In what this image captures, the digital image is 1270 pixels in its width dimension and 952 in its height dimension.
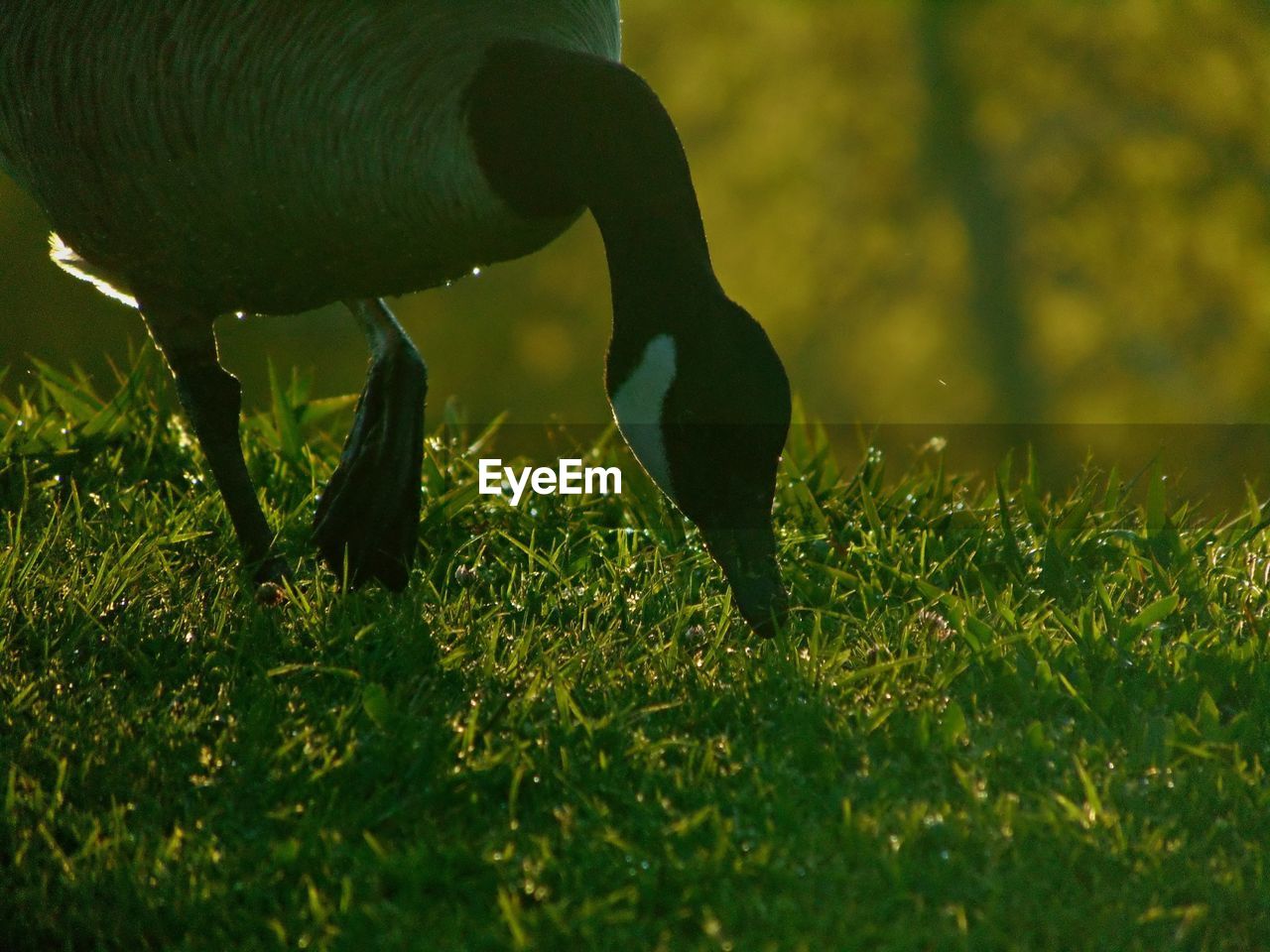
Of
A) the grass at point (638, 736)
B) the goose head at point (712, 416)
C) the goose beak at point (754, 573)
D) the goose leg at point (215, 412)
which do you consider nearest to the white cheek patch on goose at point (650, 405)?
the goose head at point (712, 416)

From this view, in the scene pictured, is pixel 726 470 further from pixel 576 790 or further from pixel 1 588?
pixel 1 588

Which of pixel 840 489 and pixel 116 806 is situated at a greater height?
pixel 840 489

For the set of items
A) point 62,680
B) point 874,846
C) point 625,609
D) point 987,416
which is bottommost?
point 874,846

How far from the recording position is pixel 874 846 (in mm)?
2896

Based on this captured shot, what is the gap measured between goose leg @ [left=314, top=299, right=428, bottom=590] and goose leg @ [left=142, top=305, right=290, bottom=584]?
0.73 ft

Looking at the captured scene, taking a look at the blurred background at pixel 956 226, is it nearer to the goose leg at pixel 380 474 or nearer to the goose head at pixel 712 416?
the goose leg at pixel 380 474

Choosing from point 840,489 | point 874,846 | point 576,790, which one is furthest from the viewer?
point 840,489

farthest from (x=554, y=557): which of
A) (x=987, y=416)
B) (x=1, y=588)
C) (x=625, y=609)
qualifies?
(x=987, y=416)

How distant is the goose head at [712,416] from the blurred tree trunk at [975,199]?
15.1m

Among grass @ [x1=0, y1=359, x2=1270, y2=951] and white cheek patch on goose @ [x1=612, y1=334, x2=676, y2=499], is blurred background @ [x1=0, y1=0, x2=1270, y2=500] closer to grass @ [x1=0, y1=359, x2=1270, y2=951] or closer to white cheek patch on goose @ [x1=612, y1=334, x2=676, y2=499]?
grass @ [x1=0, y1=359, x2=1270, y2=951]

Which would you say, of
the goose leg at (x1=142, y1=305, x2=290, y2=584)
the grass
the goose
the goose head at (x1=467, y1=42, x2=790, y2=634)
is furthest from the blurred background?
the goose head at (x1=467, y1=42, x2=790, y2=634)

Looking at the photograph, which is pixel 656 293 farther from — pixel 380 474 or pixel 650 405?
pixel 380 474

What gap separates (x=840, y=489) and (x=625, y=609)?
1353 mm

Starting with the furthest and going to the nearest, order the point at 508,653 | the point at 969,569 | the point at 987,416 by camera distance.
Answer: the point at 987,416, the point at 969,569, the point at 508,653
